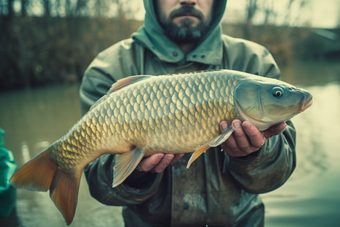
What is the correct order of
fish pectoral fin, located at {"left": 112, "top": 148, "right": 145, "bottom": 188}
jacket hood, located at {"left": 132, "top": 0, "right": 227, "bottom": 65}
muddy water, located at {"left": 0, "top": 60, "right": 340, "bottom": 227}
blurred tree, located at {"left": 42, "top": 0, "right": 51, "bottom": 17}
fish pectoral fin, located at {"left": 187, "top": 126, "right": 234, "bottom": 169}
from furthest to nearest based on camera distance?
blurred tree, located at {"left": 42, "top": 0, "right": 51, "bottom": 17}, muddy water, located at {"left": 0, "top": 60, "right": 340, "bottom": 227}, jacket hood, located at {"left": 132, "top": 0, "right": 227, "bottom": 65}, fish pectoral fin, located at {"left": 112, "top": 148, "right": 145, "bottom": 188}, fish pectoral fin, located at {"left": 187, "top": 126, "right": 234, "bottom": 169}

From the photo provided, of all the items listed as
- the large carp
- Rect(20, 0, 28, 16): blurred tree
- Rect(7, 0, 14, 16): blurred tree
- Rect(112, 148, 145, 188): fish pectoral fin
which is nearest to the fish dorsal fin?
the large carp

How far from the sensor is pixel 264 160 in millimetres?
1089

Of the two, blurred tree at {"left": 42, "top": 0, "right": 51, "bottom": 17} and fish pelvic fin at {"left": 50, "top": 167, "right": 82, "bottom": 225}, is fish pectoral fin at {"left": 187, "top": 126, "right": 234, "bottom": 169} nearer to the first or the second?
fish pelvic fin at {"left": 50, "top": 167, "right": 82, "bottom": 225}

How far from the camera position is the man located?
1.09 metres

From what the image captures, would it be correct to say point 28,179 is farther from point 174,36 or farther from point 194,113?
point 174,36

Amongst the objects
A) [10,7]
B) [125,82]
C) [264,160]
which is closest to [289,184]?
[264,160]

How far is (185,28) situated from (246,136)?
699mm

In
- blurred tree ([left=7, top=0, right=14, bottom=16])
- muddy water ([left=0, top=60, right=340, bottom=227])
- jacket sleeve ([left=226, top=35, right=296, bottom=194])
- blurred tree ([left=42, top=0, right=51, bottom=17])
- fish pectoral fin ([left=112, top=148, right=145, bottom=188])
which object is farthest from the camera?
blurred tree ([left=42, top=0, right=51, bottom=17])

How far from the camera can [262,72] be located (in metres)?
1.35

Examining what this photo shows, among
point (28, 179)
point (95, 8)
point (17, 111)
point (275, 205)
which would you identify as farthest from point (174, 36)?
point (95, 8)

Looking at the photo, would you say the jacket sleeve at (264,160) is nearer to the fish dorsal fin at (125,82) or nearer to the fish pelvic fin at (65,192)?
the fish dorsal fin at (125,82)

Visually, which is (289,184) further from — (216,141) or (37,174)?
(37,174)

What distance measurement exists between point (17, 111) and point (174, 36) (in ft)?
13.0

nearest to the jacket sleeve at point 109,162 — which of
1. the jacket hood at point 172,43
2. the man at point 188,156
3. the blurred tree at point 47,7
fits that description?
the man at point 188,156
